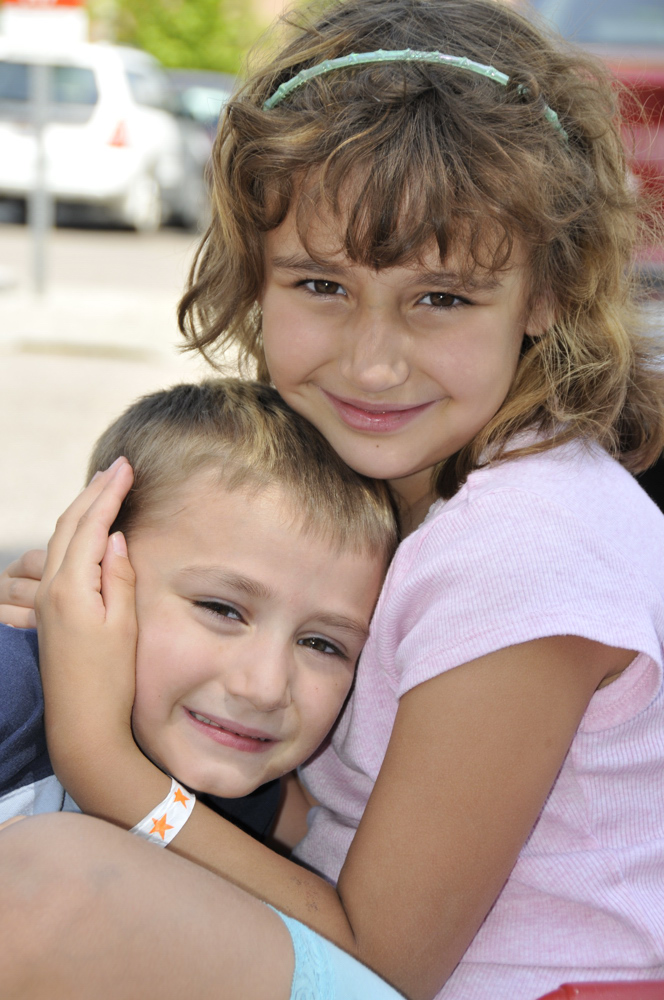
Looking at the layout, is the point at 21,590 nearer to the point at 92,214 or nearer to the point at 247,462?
the point at 247,462

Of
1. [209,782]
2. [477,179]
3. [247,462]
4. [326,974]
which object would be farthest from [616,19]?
[326,974]

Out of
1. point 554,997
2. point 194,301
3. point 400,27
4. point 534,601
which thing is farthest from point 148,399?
point 554,997

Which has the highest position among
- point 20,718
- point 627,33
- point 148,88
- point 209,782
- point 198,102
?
point 627,33

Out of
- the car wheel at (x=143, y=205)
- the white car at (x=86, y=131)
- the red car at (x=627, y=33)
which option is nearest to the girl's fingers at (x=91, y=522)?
the red car at (x=627, y=33)

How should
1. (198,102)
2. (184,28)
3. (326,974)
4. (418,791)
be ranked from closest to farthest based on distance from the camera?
1. (326,974)
2. (418,791)
3. (198,102)
4. (184,28)

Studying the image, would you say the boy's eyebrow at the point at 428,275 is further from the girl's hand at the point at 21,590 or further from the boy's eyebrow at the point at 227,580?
the girl's hand at the point at 21,590

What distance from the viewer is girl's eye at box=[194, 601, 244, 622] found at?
5.43 feet

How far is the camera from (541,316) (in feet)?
5.97

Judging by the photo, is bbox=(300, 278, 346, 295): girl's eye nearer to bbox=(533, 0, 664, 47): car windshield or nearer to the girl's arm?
the girl's arm

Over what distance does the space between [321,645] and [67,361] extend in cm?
544

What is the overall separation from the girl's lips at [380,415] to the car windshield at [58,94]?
35.6 ft

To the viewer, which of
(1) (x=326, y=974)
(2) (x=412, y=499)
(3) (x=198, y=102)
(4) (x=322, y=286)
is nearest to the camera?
(1) (x=326, y=974)

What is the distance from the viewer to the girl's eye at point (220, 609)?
166 centimetres

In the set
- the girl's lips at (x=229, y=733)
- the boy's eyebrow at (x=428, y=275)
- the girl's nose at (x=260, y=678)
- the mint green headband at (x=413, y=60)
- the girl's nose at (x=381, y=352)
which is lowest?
the girl's lips at (x=229, y=733)
